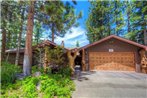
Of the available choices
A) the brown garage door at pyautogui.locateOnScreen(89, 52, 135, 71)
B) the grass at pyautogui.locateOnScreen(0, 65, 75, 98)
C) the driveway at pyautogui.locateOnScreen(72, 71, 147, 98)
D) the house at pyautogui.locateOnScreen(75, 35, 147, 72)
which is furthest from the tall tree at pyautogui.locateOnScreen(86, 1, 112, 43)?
the grass at pyautogui.locateOnScreen(0, 65, 75, 98)

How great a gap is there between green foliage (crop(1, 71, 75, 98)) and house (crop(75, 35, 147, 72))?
765 cm

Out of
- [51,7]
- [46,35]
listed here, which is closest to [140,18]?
[46,35]

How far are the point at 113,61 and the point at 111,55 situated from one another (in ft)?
2.16

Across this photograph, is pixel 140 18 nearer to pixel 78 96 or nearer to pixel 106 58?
pixel 106 58

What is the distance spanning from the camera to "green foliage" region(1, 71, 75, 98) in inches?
381

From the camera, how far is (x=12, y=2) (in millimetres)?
14375

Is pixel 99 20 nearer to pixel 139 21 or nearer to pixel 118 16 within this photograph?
pixel 118 16

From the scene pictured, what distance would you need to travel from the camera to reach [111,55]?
19250 millimetres

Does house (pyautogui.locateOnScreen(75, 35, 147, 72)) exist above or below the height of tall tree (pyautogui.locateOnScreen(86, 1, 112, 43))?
below

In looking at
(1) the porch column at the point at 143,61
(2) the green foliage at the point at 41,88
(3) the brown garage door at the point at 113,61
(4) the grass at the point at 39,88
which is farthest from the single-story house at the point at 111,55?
(2) the green foliage at the point at 41,88

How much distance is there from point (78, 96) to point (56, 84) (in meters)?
2.09

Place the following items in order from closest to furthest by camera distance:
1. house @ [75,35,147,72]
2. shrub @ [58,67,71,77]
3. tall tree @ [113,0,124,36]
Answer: shrub @ [58,67,71,77] → house @ [75,35,147,72] → tall tree @ [113,0,124,36]

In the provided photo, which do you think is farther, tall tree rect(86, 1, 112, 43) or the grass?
tall tree rect(86, 1, 112, 43)

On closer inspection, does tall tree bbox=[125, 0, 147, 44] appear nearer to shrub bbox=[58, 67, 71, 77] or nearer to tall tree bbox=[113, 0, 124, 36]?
tall tree bbox=[113, 0, 124, 36]
